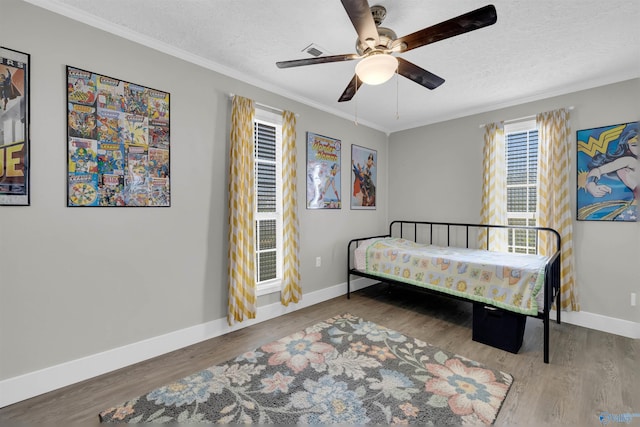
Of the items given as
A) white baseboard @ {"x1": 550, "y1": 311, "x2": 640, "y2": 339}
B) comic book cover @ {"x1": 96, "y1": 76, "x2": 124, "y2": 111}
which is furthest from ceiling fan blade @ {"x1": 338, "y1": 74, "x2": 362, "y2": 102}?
white baseboard @ {"x1": 550, "y1": 311, "x2": 640, "y2": 339}

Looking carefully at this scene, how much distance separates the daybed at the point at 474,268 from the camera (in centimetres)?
225

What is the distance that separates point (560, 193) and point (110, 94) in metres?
4.17

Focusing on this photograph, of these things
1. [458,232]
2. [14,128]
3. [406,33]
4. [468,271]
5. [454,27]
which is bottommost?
[468,271]

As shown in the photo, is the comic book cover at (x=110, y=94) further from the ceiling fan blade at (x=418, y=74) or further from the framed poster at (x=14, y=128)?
the ceiling fan blade at (x=418, y=74)

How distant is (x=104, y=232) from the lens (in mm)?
1985

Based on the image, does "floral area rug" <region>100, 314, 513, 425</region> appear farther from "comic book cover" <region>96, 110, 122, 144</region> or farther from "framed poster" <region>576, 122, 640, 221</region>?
"framed poster" <region>576, 122, 640, 221</region>

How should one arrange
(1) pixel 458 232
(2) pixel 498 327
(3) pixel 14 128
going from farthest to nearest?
(1) pixel 458 232 → (2) pixel 498 327 → (3) pixel 14 128

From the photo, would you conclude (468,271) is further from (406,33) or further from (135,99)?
(135,99)

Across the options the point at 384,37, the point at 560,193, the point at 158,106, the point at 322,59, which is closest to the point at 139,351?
the point at 158,106

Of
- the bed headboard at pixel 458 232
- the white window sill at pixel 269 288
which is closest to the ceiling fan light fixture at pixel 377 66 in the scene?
the white window sill at pixel 269 288

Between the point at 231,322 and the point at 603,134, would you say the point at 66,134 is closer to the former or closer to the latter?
the point at 231,322

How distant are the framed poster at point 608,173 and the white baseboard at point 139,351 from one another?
1045 mm

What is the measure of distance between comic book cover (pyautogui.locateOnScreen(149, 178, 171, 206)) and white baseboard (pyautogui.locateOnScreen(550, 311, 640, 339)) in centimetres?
405

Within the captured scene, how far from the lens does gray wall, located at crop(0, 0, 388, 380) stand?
5.58 ft
